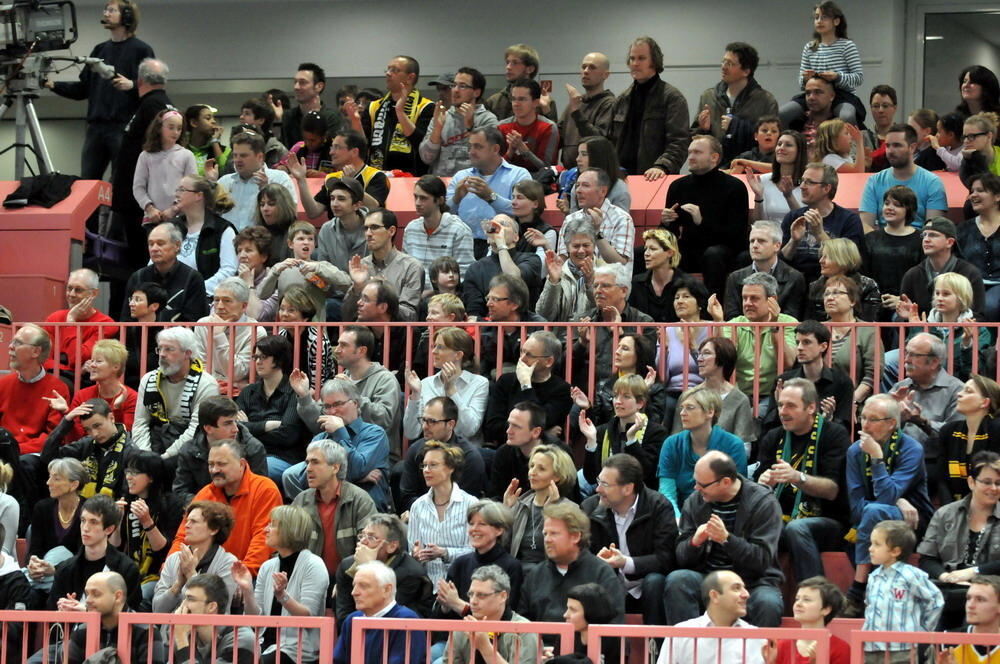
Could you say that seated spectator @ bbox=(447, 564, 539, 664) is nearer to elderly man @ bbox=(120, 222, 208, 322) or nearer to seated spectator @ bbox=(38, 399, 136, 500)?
seated spectator @ bbox=(38, 399, 136, 500)

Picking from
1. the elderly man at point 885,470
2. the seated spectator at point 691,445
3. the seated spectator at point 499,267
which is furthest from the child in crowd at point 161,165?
the elderly man at point 885,470

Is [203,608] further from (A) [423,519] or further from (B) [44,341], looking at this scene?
(B) [44,341]

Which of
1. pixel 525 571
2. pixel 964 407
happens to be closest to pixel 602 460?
pixel 525 571

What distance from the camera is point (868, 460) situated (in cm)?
946

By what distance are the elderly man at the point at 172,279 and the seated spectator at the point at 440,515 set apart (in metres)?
2.71

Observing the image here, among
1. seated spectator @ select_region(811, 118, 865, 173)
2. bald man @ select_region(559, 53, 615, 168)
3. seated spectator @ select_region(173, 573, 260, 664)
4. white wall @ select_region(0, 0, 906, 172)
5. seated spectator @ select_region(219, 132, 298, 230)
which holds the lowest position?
seated spectator @ select_region(173, 573, 260, 664)

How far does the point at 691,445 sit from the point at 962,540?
58.0 inches

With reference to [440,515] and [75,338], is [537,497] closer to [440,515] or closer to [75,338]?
[440,515]

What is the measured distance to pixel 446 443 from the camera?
996 cm

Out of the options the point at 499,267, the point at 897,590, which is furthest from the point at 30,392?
the point at 897,590

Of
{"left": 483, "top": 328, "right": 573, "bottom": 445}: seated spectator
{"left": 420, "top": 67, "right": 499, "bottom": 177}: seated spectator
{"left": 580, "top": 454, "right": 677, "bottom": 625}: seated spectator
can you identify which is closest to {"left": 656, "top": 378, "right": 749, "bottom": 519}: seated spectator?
{"left": 580, "top": 454, "right": 677, "bottom": 625}: seated spectator

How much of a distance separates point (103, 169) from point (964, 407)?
743 cm

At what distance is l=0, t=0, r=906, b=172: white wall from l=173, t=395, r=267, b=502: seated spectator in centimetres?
893

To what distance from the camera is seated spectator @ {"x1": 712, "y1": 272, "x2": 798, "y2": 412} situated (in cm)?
1046
